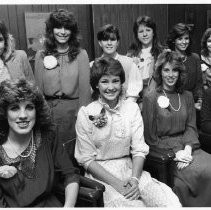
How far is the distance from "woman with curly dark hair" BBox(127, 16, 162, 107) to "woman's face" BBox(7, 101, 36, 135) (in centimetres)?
163

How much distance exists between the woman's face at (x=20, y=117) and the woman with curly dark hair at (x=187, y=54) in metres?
2.05

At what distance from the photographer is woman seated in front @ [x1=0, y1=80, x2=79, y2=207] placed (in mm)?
1942

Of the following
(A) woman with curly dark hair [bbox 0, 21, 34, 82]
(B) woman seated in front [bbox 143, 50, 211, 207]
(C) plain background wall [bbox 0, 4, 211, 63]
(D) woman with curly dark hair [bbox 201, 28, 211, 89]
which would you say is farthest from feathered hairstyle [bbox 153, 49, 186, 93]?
(C) plain background wall [bbox 0, 4, 211, 63]

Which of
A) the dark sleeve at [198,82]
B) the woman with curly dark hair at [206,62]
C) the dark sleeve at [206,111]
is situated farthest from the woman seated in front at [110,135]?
the woman with curly dark hair at [206,62]

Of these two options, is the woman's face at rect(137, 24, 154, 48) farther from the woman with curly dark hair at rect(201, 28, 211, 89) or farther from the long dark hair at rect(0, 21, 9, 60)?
the long dark hair at rect(0, 21, 9, 60)

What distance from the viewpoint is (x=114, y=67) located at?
247 centimetres

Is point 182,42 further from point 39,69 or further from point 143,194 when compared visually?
point 143,194

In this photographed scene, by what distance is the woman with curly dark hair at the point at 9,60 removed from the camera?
2.77 meters

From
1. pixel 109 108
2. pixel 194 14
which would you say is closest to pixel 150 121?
pixel 109 108

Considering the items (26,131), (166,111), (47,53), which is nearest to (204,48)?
(166,111)

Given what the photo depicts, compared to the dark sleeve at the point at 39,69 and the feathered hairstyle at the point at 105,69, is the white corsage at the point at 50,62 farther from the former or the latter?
the feathered hairstyle at the point at 105,69

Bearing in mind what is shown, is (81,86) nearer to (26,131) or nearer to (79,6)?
(26,131)

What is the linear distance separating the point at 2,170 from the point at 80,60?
1.40m

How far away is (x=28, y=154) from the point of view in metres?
2.02
